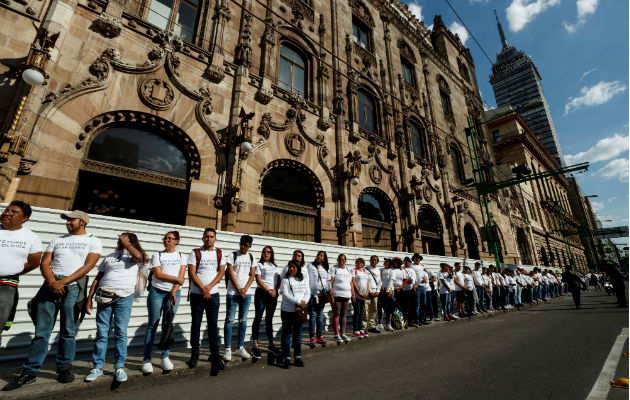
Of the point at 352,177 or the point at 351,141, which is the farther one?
the point at 351,141

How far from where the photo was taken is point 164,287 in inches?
142

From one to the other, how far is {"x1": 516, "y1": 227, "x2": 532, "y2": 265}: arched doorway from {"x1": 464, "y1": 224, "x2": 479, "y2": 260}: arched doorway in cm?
924

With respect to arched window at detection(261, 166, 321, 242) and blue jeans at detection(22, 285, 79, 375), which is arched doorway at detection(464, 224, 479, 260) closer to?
arched window at detection(261, 166, 321, 242)

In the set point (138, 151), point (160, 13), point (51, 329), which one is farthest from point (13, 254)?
point (160, 13)

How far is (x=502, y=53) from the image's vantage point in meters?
96.2

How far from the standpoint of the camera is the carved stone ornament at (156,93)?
7328 mm

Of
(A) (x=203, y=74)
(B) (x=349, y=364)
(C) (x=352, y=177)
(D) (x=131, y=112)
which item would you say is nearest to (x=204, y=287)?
(B) (x=349, y=364)

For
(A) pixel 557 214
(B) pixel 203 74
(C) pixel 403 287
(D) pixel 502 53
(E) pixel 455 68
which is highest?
(D) pixel 502 53

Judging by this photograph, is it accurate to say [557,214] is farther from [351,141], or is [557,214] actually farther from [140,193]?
[140,193]

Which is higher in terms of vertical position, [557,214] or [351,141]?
[557,214]

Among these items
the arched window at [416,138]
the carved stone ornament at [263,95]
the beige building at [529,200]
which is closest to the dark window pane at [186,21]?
the carved stone ornament at [263,95]

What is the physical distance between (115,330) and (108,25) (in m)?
7.86

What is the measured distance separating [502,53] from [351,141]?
11666cm

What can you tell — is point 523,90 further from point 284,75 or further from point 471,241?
point 284,75
